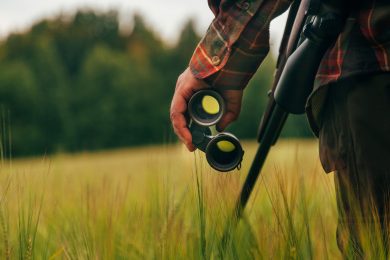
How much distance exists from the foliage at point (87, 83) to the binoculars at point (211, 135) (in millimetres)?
32397

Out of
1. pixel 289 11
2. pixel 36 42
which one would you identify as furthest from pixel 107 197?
pixel 36 42

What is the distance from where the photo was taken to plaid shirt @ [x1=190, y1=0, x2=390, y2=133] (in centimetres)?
129

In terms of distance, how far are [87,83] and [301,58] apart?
44.7 m

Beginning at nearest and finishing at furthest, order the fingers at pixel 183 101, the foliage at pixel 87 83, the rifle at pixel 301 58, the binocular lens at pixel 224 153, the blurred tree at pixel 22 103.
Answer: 1. the rifle at pixel 301 58
2. the binocular lens at pixel 224 153
3. the fingers at pixel 183 101
4. the blurred tree at pixel 22 103
5. the foliage at pixel 87 83

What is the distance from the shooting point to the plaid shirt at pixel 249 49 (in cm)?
129

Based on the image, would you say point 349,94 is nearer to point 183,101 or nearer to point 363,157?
point 363,157

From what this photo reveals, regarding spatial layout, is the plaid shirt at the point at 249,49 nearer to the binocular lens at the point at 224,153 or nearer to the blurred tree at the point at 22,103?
the binocular lens at the point at 224,153

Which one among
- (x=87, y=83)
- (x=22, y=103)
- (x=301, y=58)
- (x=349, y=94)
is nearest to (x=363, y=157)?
(x=349, y=94)

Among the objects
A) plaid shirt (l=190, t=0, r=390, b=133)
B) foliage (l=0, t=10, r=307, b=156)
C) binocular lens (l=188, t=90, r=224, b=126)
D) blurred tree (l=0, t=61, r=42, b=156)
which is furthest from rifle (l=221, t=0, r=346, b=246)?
blurred tree (l=0, t=61, r=42, b=156)

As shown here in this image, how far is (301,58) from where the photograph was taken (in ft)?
4.25

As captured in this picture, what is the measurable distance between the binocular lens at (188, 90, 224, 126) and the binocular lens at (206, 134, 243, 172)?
7 cm

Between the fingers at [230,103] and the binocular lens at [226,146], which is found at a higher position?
the fingers at [230,103]

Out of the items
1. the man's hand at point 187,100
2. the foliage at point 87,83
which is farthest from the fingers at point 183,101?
the foliage at point 87,83

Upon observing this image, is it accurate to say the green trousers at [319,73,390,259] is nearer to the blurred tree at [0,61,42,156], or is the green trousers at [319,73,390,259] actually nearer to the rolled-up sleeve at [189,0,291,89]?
the rolled-up sleeve at [189,0,291,89]
